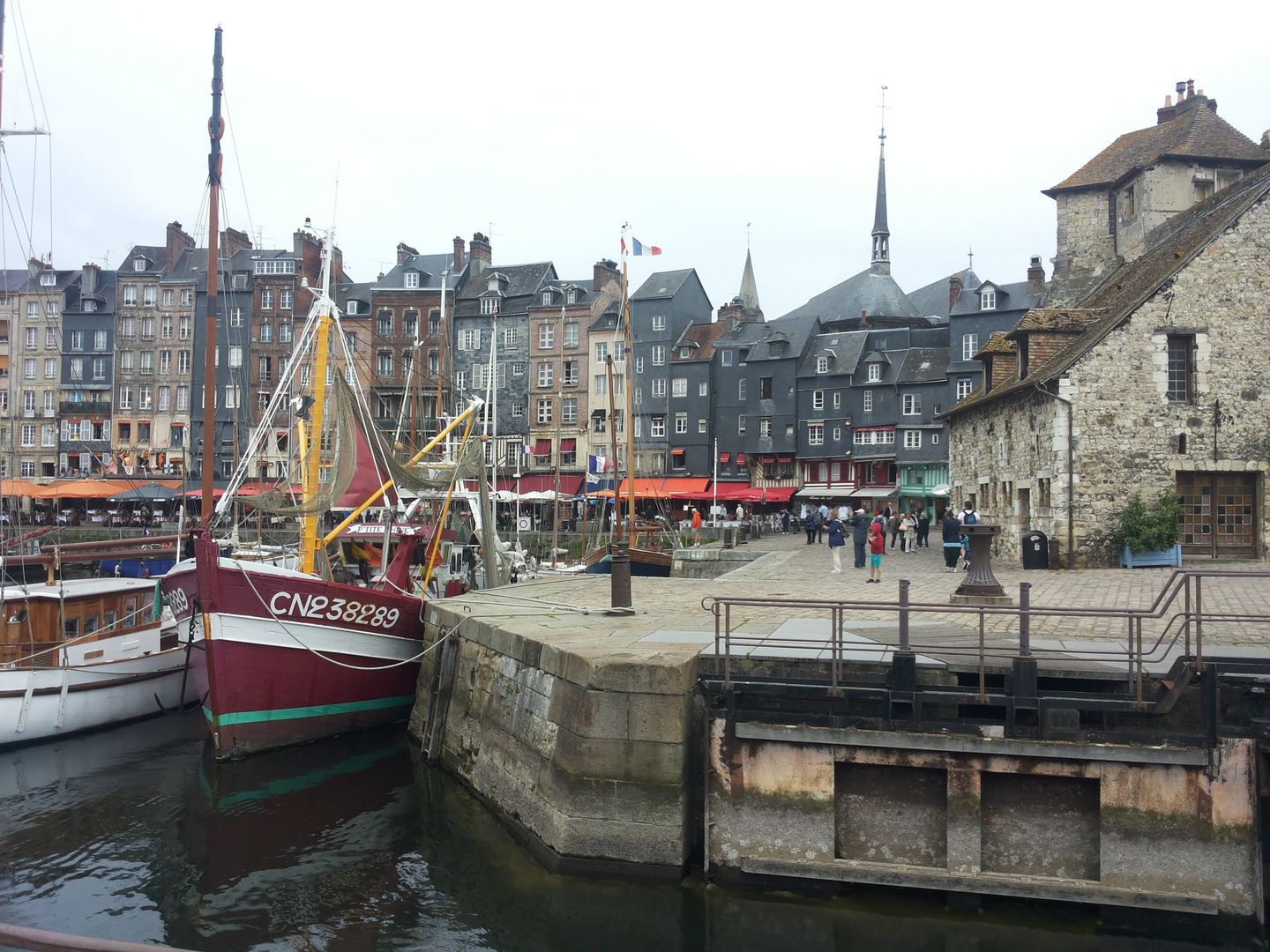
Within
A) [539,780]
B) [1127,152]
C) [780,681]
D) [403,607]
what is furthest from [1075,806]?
[1127,152]

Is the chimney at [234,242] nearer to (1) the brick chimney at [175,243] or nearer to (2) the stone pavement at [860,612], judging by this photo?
(1) the brick chimney at [175,243]

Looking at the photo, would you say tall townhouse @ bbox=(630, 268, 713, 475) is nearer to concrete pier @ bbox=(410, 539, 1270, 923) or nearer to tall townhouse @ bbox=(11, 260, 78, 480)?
tall townhouse @ bbox=(11, 260, 78, 480)

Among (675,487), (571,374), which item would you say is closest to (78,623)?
(675,487)

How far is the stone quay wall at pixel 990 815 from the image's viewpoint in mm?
7402

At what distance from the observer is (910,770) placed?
8.20 meters

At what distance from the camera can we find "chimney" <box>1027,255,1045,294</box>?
40094 millimetres

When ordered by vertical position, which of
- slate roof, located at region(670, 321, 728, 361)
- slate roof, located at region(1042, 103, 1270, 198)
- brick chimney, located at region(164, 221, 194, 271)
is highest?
brick chimney, located at region(164, 221, 194, 271)

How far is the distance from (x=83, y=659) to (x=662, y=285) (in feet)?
152

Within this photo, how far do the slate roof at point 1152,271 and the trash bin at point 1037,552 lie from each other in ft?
11.3

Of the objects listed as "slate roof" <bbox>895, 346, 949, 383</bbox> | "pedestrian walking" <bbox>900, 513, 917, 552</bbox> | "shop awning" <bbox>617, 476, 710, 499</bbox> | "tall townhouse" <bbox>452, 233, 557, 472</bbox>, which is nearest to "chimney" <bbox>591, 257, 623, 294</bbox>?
"tall townhouse" <bbox>452, 233, 557, 472</bbox>

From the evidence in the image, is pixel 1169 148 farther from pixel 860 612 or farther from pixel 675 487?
pixel 675 487

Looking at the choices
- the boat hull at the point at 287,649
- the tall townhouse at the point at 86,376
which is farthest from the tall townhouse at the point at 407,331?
the boat hull at the point at 287,649

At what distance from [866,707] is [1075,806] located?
190cm

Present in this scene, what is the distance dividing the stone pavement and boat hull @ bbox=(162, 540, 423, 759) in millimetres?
1773
